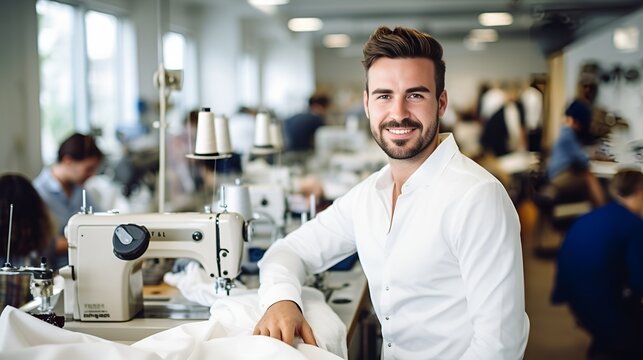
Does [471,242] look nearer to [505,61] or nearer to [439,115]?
[439,115]

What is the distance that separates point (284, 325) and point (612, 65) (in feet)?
13.0

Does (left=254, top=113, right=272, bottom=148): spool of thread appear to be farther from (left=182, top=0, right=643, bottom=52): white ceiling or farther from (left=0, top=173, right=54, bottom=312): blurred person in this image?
(left=182, top=0, right=643, bottom=52): white ceiling

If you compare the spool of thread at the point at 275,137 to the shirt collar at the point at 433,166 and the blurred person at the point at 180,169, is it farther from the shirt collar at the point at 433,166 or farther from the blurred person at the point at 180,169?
the blurred person at the point at 180,169

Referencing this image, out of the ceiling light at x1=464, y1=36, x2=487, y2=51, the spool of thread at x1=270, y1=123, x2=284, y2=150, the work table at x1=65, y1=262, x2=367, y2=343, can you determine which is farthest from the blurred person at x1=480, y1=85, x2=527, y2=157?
the work table at x1=65, y1=262, x2=367, y2=343

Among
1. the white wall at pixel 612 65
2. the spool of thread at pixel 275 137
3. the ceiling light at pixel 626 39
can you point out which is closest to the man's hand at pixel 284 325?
the spool of thread at pixel 275 137

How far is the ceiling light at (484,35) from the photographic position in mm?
13180

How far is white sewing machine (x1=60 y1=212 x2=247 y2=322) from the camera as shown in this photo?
1.96m

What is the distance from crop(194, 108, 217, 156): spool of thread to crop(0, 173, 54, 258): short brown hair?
890mm

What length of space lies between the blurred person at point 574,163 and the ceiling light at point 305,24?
6.04 m

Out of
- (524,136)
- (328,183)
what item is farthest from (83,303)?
(524,136)

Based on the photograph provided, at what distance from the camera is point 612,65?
487cm

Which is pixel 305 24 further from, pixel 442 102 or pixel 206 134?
pixel 442 102

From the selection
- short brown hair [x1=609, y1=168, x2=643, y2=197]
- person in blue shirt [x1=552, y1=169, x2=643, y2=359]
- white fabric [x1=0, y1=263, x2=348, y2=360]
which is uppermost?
short brown hair [x1=609, y1=168, x2=643, y2=197]

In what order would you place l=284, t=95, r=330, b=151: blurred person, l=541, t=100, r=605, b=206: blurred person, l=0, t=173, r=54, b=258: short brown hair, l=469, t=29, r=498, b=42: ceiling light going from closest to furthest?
l=0, t=173, r=54, b=258: short brown hair → l=541, t=100, r=605, b=206: blurred person → l=284, t=95, r=330, b=151: blurred person → l=469, t=29, r=498, b=42: ceiling light
